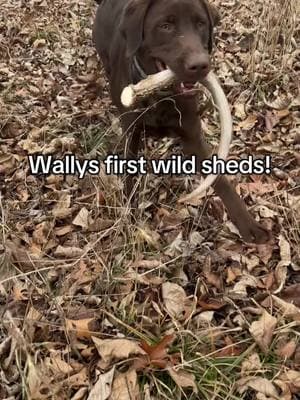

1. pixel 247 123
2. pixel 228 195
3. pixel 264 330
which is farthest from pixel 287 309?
pixel 247 123

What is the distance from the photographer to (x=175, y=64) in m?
2.77

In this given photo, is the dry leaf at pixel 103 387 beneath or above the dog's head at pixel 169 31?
beneath

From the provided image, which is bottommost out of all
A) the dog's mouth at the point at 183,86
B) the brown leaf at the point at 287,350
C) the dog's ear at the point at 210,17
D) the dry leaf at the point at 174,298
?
the brown leaf at the point at 287,350

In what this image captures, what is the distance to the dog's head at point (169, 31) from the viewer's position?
9.15 ft

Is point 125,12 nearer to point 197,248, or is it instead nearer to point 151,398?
point 197,248

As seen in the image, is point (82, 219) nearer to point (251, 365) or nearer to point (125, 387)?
point (125, 387)

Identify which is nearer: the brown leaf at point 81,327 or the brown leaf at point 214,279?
the brown leaf at point 81,327

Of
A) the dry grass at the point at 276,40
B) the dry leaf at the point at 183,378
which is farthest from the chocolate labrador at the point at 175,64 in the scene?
the dry grass at the point at 276,40

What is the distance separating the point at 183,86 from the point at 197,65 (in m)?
0.21

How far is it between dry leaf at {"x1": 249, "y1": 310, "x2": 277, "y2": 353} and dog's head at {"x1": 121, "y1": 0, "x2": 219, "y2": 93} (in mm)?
1099

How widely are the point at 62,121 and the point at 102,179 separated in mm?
924

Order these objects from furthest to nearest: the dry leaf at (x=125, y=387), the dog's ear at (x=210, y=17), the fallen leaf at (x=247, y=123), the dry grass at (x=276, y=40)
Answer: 1. the dry grass at (x=276, y=40)
2. the fallen leaf at (x=247, y=123)
3. the dog's ear at (x=210, y=17)
4. the dry leaf at (x=125, y=387)

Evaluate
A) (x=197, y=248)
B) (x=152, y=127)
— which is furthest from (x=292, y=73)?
(x=197, y=248)

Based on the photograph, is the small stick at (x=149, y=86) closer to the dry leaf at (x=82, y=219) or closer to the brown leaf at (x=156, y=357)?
the dry leaf at (x=82, y=219)
